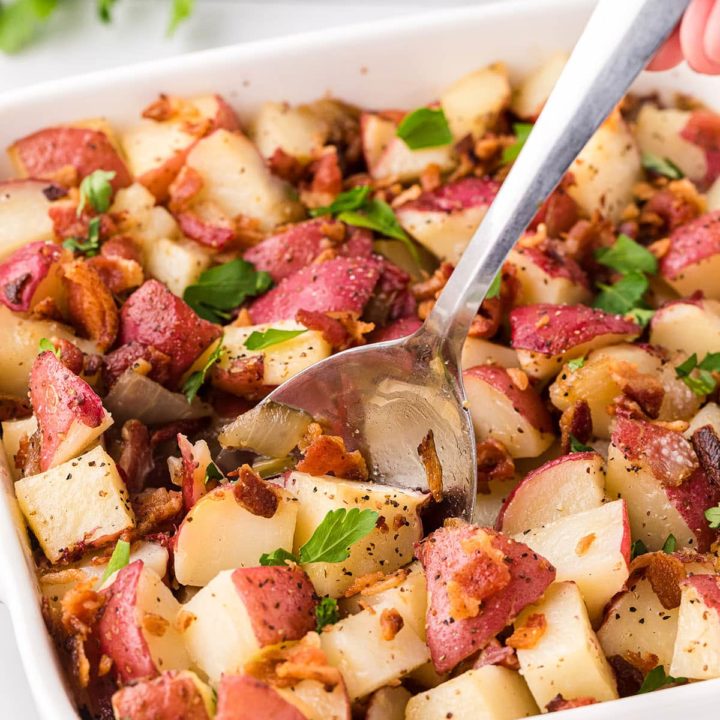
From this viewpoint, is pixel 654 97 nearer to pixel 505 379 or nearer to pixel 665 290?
pixel 665 290

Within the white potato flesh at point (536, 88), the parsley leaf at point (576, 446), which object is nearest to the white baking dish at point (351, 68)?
the white potato flesh at point (536, 88)

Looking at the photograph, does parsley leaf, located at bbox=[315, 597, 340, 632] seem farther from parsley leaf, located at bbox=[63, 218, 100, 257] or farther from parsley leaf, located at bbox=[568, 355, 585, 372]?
parsley leaf, located at bbox=[63, 218, 100, 257]

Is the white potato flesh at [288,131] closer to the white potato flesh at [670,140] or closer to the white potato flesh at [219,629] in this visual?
the white potato flesh at [670,140]

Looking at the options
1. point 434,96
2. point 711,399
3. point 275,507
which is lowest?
point 711,399

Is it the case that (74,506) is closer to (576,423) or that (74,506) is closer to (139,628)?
(139,628)

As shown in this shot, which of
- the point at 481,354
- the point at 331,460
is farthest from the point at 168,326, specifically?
the point at 481,354

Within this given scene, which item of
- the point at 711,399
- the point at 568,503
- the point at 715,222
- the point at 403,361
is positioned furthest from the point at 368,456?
the point at 715,222

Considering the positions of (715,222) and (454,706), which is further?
(715,222)
